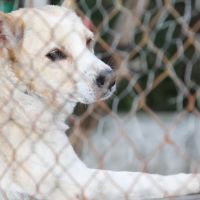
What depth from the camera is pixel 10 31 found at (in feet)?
10.3

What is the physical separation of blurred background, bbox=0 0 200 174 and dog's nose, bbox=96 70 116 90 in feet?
3.06

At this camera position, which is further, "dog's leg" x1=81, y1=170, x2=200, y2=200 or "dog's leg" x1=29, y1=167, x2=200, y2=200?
"dog's leg" x1=29, y1=167, x2=200, y2=200

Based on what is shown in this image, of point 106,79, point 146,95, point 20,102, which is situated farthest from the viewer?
point 146,95

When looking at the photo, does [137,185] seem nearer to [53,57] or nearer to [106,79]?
[106,79]

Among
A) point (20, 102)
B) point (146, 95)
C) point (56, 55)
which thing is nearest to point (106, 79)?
point (56, 55)

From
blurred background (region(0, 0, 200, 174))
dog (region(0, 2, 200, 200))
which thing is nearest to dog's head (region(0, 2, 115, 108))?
dog (region(0, 2, 200, 200))

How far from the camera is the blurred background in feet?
13.8

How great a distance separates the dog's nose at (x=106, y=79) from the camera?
10.1ft

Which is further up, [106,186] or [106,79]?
[106,79]

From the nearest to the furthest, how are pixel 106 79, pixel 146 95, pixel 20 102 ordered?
pixel 106 79, pixel 20 102, pixel 146 95

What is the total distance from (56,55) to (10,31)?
0.67 feet

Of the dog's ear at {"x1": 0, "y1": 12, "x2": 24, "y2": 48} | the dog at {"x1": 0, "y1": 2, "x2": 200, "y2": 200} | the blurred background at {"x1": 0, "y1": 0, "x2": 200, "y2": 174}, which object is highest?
the dog's ear at {"x1": 0, "y1": 12, "x2": 24, "y2": 48}

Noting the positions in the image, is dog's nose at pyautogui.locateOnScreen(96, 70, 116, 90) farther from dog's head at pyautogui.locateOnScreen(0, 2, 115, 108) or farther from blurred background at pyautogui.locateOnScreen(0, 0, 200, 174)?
blurred background at pyautogui.locateOnScreen(0, 0, 200, 174)

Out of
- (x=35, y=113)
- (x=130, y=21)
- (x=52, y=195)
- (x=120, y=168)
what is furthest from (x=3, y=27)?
(x=120, y=168)
